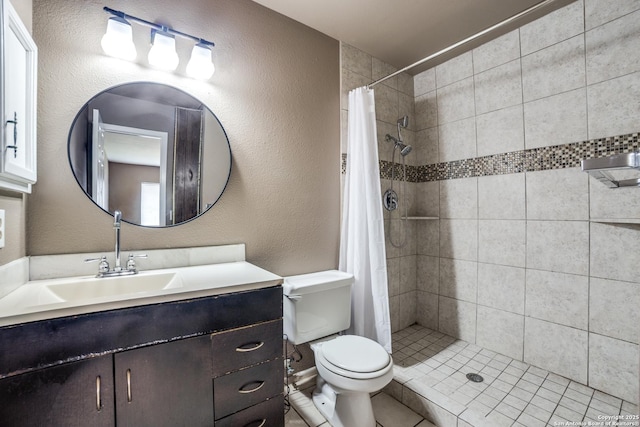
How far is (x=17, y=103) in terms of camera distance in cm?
101

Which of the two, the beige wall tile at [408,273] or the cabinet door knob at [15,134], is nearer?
the cabinet door knob at [15,134]

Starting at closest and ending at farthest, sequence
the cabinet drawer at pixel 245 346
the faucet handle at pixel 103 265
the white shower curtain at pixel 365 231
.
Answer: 1. the cabinet drawer at pixel 245 346
2. the faucet handle at pixel 103 265
3. the white shower curtain at pixel 365 231

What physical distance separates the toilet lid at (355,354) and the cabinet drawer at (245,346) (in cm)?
35

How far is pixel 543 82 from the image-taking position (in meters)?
1.91

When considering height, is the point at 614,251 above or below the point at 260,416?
above

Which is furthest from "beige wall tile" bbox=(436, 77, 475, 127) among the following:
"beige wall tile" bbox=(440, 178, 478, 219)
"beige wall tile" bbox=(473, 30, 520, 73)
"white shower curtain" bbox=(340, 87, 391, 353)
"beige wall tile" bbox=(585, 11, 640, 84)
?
"white shower curtain" bbox=(340, 87, 391, 353)

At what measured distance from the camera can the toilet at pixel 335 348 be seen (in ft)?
4.49

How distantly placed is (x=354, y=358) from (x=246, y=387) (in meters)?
0.56

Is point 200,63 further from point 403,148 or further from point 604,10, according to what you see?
point 604,10

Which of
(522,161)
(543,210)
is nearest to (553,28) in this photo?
(522,161)

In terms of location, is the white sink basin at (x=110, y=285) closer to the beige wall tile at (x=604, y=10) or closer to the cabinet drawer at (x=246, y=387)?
the cabinet drawer at (x=246, y=387)

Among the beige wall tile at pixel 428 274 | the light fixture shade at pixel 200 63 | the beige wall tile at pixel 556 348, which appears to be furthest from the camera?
the beige wall tile at pixel 428 274

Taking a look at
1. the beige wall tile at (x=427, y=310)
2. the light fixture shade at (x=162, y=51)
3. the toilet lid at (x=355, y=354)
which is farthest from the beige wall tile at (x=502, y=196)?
the light fixture shade at (x=162, y=51)

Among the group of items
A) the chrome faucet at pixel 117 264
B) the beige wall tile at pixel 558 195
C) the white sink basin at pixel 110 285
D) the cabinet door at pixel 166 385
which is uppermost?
the beige wall tile at pixel 558 195
